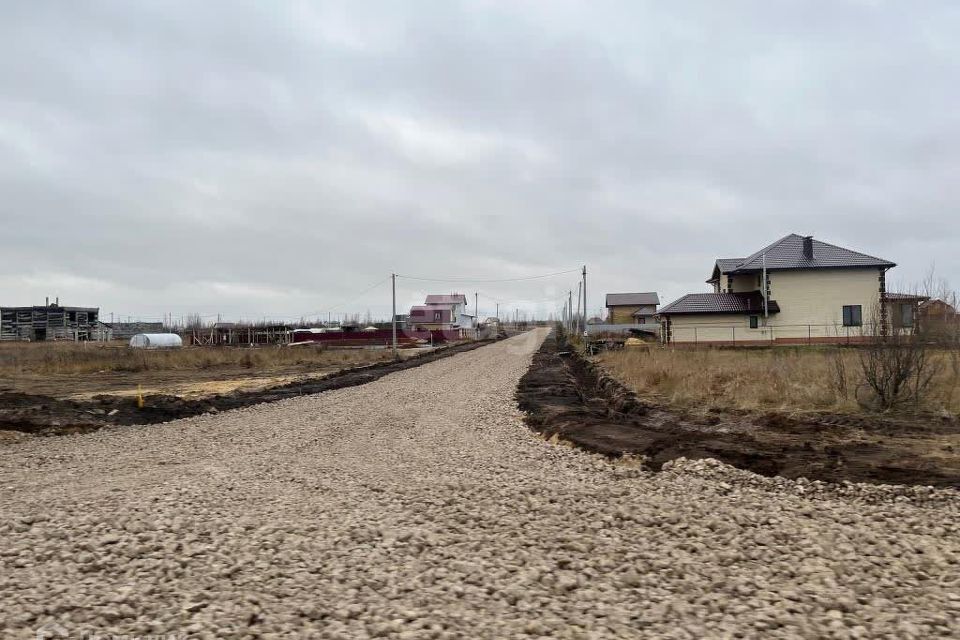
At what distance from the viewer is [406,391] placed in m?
21.4

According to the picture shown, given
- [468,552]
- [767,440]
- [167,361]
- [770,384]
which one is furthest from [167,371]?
[468,552]

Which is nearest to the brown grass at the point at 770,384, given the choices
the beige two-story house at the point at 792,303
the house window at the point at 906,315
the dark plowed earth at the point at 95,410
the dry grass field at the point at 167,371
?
the house window at the point at 906,315

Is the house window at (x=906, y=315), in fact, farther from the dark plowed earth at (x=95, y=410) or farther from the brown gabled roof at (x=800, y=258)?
the brown gabled roof at (x=800, y=258)

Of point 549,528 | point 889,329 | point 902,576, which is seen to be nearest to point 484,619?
point 549,528

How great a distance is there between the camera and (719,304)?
42.5 meters

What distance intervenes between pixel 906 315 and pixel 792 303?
99.6ft

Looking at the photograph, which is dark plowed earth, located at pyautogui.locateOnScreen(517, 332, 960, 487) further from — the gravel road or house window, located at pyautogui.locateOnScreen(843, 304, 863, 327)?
house window, located at pyautogui.locateOnScreen(843, 304, 863, 327)

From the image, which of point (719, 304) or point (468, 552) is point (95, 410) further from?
point (719, 304)

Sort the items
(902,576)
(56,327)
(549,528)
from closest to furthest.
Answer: (902,576) < (549,528) < (56,327)

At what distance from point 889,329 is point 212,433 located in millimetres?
15703

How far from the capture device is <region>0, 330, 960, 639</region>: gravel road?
4.04 meters

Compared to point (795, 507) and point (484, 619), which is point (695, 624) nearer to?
point (484, 619)

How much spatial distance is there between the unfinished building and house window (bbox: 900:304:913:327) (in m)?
95.0

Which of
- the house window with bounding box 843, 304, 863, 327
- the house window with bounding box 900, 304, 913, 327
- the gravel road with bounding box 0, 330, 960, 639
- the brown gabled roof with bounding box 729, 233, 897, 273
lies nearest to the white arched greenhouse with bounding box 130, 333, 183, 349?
the brown gabled roof with bounding box 729, 233, 897, 273
